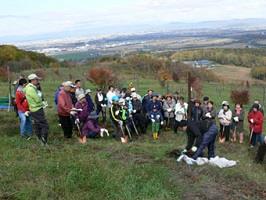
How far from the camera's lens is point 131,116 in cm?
1559

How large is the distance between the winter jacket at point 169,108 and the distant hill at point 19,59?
31.2 meters

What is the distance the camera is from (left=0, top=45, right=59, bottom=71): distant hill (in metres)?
46.8

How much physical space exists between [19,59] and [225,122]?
38660 millimetres

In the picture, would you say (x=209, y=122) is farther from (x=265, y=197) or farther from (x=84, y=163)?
(x=84, y=163)

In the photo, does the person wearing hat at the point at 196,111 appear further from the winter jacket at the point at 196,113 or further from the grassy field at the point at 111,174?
the grassy field at the point at 111,174

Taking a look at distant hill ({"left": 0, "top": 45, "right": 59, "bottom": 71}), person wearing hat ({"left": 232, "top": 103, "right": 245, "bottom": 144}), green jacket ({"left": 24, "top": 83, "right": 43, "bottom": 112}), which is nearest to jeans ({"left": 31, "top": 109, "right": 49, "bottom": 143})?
green jacket ({"left": 24, "top": 83, "right": 43, "bottom": 112})

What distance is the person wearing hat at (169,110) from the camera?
16438mm

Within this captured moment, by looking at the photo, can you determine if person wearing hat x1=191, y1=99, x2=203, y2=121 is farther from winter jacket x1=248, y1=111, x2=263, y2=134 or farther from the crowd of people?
winter jacket x1=248, y1=111, x2=263, y2=134

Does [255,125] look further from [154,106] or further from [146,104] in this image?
[146,104]

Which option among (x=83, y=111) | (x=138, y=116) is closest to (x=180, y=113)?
(x=138, y=116)

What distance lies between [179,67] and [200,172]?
45.4 metres

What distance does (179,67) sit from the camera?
5544 centimetres

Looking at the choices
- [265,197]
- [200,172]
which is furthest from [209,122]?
[265,197]

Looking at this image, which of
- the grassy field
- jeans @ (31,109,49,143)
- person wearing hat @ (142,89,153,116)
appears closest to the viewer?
the grassy field
